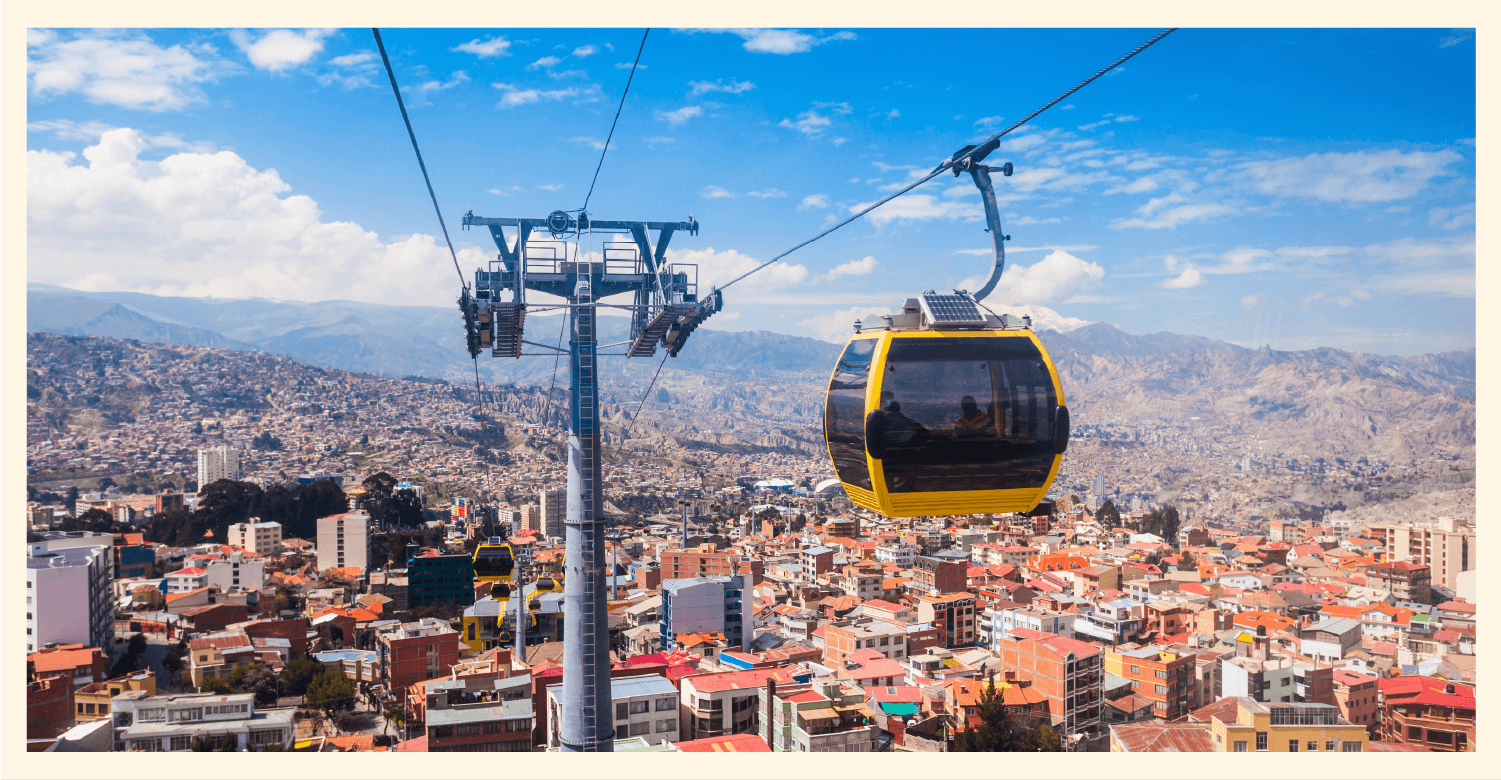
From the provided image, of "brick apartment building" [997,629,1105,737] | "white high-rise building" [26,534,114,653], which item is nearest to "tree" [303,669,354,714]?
"white high-rise building" [26,534,114,653]

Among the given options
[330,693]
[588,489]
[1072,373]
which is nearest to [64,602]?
[330,693]

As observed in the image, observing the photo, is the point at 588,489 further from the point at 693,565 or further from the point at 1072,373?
the point at 1072,373

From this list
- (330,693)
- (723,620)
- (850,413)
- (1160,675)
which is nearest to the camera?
(850,413)

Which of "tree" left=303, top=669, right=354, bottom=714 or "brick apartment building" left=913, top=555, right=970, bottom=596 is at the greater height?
"tree" left=303, top=669, right=354, bottom=714

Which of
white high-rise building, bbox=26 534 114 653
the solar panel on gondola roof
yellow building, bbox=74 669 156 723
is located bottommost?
yellow building, bbox=74 669 156 723

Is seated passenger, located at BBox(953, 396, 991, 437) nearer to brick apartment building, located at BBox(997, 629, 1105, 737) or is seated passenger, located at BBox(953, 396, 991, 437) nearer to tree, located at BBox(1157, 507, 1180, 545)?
brick apartment building, located at BBox(997, 629, 1105, 737)

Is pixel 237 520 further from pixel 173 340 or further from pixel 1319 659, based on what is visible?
pixel 173 340

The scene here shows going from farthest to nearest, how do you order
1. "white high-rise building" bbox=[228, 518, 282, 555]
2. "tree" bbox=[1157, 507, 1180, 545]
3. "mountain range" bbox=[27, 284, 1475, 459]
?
"mountain range" bbox=[27, 284, 1475, 459], "tree" bbox=[1157, 507, 1180, 545], "white high-rise building" bbox=[228, 518, 282, 555]
